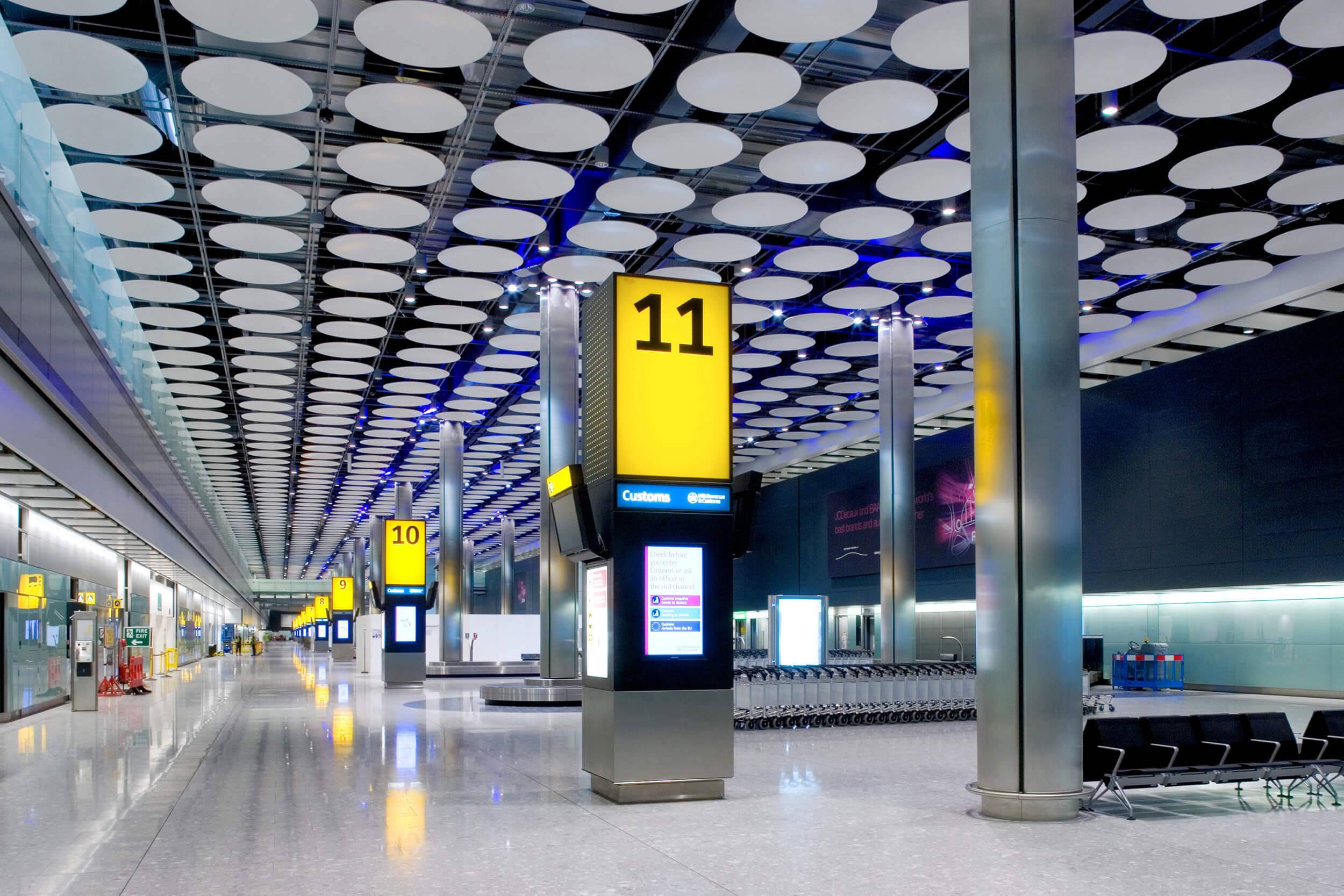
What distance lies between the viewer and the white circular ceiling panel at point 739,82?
13219mm

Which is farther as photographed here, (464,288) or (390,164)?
(464,288)

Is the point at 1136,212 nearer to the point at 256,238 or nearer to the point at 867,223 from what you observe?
the point at 867,223

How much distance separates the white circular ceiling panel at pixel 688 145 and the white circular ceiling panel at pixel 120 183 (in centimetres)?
722

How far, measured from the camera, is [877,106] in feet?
47.5

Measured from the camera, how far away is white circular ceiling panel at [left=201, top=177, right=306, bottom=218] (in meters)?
17.2

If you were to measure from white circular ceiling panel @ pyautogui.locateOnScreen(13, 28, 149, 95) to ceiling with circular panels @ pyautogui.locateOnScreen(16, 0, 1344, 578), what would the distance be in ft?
0.13

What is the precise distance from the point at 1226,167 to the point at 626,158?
8.84 meters

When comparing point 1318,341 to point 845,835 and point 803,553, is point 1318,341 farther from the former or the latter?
point 803,553

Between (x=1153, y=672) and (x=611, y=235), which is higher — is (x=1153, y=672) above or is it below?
below

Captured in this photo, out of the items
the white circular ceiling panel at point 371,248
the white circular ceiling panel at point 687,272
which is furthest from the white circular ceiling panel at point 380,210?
the white circular ceiling panel at point 687,272

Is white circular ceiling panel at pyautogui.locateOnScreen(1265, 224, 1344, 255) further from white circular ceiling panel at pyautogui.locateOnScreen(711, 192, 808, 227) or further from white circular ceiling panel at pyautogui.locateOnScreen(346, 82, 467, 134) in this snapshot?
white circular ceiling panel at pyautogui.locateOnScreen(346, 82, 467, 134)

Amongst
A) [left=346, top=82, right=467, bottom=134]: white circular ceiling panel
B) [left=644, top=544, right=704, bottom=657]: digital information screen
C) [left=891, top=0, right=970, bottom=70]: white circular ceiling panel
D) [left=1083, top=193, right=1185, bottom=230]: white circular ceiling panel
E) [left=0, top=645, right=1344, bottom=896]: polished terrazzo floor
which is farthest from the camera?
[left=1083, top=193, right=1185, bottom=230]: white circular ceiling panel

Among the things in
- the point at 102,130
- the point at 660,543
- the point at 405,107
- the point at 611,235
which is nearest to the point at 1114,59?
the point at 660,543

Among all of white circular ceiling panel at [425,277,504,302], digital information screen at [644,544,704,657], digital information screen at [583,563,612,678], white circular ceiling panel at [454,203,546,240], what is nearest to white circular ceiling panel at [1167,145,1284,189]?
white circular ceiling panel at [454,203,546,240]
